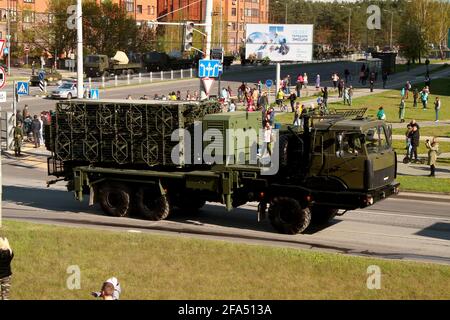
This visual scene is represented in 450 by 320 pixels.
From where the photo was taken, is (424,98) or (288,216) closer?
(288,216)

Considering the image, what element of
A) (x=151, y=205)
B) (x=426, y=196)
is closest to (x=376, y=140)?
(x=151, y=205)

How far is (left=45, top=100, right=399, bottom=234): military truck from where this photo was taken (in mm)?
18266

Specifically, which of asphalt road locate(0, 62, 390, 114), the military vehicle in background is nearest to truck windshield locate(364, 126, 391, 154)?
asphalt road locate(0, 62, 390, 114)

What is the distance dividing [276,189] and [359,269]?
4.65 m

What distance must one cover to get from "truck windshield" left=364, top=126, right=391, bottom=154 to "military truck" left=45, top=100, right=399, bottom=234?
25mm

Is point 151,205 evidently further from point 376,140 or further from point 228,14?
point 228,14

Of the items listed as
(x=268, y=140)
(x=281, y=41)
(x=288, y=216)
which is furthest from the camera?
(x=281, y=41)

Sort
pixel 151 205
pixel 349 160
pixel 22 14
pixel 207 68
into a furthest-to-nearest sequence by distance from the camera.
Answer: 1. pixel 22 14
2. pixel 207 68
3. pixel 151 205
4. pixel 349 160

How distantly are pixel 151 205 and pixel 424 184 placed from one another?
11.1 meters

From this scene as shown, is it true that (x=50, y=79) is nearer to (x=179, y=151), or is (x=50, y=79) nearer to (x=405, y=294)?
(x=179, y=151)

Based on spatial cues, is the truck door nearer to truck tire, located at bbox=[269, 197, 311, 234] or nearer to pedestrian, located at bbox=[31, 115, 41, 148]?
truck tire, located at bbox=[269, 197, 311, 234]

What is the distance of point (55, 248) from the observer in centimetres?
1647

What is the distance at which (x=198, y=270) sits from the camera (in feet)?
48.8

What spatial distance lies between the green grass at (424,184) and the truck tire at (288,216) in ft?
27.5
